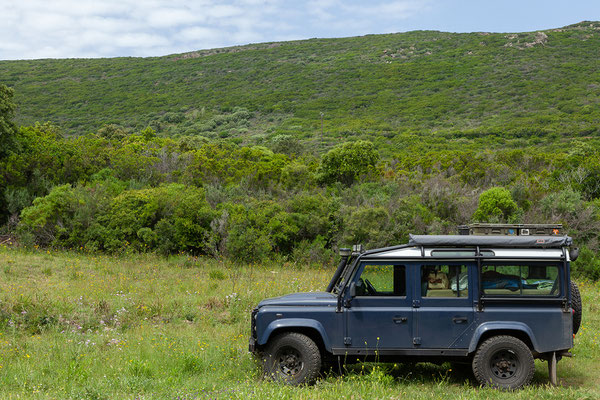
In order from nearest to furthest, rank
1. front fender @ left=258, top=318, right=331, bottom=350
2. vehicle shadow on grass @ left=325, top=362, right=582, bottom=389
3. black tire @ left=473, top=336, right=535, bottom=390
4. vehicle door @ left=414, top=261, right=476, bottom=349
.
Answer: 1. black tire @ left=473, top=336, right=535, bottom=390
2. vehicle door @ left=414, top=261, right=476, bottom=349
3. front fender @ left=258, top=318, right=331, bottom=350
4. vehicle shadow on grass @ left=325, top=362, right=582, bottom=389

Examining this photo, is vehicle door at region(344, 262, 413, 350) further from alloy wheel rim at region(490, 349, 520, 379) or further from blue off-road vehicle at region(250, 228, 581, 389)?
alloy wheel rim at region(490, 349, 520, 379)

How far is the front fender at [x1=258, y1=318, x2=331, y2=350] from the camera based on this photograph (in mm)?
7047

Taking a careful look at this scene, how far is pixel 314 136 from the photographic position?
46906 millimetres

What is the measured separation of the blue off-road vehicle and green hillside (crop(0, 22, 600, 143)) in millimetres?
39951

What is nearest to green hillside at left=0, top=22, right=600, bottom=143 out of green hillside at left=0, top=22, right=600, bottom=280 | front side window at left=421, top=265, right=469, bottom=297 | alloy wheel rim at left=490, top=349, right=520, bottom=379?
green hillside at left=0, top=22, right=600, bottom=280

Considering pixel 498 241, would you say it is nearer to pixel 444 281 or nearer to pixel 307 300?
pixel 444 281

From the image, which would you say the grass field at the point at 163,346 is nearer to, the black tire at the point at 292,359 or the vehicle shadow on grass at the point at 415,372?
the vehicle shadow on grass at the point at 415,372

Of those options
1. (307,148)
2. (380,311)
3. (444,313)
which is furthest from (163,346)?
(307,148)

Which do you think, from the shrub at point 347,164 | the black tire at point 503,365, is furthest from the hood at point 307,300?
the shrub at point 347,164

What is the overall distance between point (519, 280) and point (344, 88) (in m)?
63.2

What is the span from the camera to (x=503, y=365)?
689cm

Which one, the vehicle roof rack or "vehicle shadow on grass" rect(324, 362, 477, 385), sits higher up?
the vehicle roof rack

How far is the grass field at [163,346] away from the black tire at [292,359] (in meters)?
0.24

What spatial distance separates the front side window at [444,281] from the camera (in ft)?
23.2
